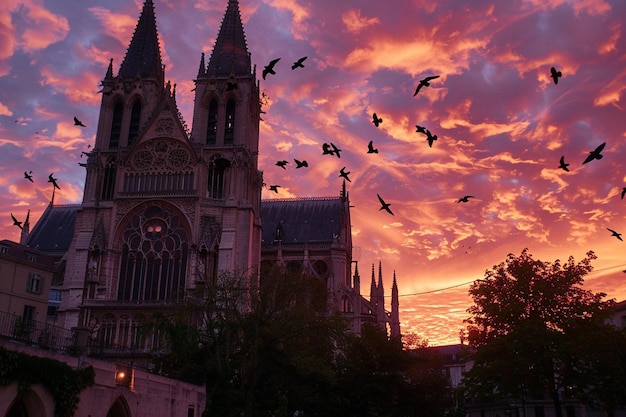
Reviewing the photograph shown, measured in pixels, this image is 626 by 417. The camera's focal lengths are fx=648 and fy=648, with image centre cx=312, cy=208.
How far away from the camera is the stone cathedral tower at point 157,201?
189 feet

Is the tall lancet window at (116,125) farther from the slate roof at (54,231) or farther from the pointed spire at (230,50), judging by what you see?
the slate roof at (54,231)

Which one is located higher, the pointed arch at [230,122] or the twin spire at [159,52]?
the twin spire at [159,52]

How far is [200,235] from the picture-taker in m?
58.9

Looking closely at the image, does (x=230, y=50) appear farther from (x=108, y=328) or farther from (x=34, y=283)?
(x=34, y=283)

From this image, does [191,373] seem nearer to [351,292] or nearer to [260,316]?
[260,316]

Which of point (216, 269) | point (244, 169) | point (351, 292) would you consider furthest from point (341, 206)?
point (216, 269)

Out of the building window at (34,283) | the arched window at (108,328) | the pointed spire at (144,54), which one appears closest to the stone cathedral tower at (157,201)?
the arched window at (108,328)

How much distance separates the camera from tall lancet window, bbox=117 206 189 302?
→ 58062 mm

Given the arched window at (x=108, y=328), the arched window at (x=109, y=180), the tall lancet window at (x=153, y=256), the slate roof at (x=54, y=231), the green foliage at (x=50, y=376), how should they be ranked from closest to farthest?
the green foliage at (x=50, y=376) < the arched window at (x=108, y=328) < the tall lancet window at (x=153, y=256) < the arched window at (x=109, y=180) < the slate roof at (x=54, y=231)

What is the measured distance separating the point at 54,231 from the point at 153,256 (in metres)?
26.6

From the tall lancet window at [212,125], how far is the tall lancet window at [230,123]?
1.20 m

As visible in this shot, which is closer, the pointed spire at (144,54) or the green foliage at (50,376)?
the green foliage at (50,376)

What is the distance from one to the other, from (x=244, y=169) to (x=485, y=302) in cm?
2897

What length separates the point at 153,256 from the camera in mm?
59438
